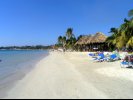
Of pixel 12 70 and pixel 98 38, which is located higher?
pixel 98 38

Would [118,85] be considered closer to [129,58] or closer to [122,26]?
[129,58]

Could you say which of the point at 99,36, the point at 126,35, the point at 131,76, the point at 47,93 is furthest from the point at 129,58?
the point at 99,36

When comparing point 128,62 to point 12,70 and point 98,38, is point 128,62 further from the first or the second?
point 98,38

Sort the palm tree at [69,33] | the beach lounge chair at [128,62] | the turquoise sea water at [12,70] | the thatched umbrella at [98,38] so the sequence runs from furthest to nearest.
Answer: the palm tree at [69,33], the thatched umbrella at [98,38], the beach lounge chair at [128,62], the turquoise sea water at [12,70]

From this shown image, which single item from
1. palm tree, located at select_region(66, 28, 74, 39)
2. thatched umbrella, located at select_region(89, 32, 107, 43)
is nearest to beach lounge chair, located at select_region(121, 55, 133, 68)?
thatched umbrella, located at select_region(89, 32, 107, 43)

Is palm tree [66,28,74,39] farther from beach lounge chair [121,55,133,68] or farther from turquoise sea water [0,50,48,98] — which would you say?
beach lounge chair [121,55,133,68]

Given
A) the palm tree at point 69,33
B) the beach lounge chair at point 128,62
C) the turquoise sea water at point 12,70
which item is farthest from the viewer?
the palm tree at point 69,33

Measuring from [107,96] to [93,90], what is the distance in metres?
0.92

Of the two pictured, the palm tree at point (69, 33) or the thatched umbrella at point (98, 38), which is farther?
the palm tree at point (69, 33)

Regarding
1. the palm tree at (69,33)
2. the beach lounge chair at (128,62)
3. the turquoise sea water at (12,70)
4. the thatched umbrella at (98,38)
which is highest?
the palm tree at (69,33)

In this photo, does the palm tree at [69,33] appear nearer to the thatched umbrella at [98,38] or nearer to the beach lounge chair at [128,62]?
the thatched umbrella at [98,38]

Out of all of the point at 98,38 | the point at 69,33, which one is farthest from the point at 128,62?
the point at 69,33

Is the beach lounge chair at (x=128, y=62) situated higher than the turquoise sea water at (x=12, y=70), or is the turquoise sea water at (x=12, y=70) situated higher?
the beach lounge chair at (x=128, y=62)

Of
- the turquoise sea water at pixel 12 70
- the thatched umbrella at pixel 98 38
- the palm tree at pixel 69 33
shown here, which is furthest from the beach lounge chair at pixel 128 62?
Answer: the palm tree at pixel 69 33
